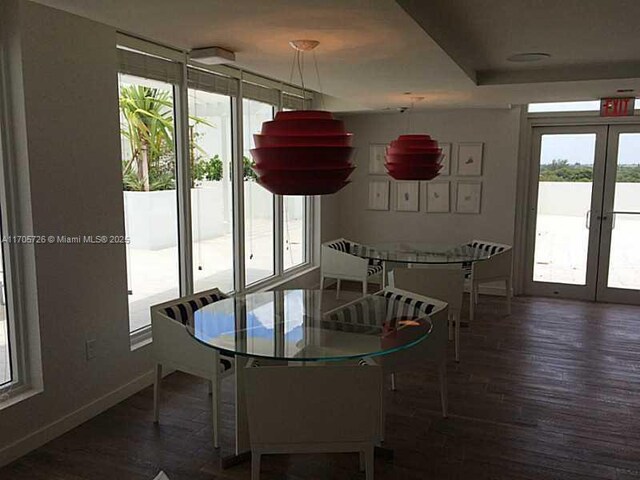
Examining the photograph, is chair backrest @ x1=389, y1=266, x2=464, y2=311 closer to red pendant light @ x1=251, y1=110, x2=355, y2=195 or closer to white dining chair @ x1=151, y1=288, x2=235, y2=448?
white dining chair @ x1=151, y1=288, x2=235, y2=448

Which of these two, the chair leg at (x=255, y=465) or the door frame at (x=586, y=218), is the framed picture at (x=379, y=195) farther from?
the chair leg at (x=255, y=465)

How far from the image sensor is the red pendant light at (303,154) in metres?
2.11

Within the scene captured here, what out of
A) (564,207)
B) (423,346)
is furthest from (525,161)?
(423,346)

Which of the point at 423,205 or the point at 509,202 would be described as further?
the point at 423,205

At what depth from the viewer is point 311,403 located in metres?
2.39

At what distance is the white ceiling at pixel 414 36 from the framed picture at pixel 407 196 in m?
2.44

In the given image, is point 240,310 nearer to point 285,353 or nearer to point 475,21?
point 285,353

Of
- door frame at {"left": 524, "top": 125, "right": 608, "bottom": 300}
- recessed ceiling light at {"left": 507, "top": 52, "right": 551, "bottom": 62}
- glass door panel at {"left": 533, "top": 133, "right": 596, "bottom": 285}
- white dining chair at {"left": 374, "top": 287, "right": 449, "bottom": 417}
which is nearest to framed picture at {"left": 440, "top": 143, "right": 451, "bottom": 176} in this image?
door frame at {"left": 524, "top": 125, "right": 608, "bottom": 300}

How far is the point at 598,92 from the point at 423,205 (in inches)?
104

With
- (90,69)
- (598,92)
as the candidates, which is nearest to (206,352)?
(90,69)

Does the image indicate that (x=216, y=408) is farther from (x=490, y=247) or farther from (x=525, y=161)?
(x=525, y=161)

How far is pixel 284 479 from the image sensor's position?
2846 millimetres

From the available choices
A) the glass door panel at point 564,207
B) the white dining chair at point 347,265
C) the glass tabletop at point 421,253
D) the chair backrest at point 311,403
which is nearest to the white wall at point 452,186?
the glass door panel at point 564,207

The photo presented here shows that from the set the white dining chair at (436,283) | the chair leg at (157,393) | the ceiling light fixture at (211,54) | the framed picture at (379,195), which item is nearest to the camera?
the ceiling light fixture at (211,54)
